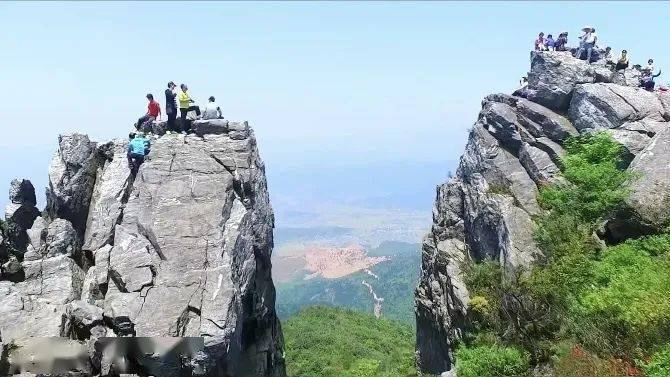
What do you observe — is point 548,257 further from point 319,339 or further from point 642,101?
point 319,339

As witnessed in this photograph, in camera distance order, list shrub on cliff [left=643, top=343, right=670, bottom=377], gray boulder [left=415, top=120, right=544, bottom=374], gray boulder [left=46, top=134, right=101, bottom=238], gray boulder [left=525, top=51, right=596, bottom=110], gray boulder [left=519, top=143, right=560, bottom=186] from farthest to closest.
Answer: gray boulder [left=525, top=51, right=596, bottom=110], gray boulder [left=519, top=143, right=560, bottom=186], gray boulder [left=415, top=120, right=544, bottom=374], gray boulder [left=46, top=134, right=101, bottom=238], shrub on cliff [left=643, top=343, right=670, bottom=377]

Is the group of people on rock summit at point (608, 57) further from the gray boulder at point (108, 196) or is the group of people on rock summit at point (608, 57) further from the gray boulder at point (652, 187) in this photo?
the gray boulder at point (108, 196)

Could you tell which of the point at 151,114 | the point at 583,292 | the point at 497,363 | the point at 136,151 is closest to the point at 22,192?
the point at 136,151

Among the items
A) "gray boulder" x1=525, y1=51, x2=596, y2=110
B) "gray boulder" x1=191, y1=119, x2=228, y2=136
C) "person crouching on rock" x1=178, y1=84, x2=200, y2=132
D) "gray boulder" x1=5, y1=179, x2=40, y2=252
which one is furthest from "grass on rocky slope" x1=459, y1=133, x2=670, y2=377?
"gray boulder" x1=5, y1=179, x2=40, y2=252

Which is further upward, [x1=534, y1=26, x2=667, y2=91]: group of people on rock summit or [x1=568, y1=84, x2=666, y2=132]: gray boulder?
[x1=534, y1=26, x2=667, y2=91]: group of people on rock summit

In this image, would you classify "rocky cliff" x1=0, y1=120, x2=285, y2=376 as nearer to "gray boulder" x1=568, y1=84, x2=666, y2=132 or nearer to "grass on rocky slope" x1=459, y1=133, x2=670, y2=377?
"grass on rocky slope" x1=459, y1=133, x2=670, y2=377

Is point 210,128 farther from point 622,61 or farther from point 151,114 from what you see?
point 622,61

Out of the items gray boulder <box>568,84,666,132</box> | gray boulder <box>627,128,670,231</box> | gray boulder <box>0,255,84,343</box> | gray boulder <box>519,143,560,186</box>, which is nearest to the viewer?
gray boulder <box>0,255,84,343</box>
